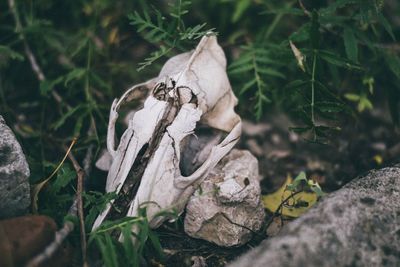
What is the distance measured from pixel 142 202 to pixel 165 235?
36 cm

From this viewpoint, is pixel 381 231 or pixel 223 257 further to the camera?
pixel 223 257

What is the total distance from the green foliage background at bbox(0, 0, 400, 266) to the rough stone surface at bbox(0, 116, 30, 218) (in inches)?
10.1

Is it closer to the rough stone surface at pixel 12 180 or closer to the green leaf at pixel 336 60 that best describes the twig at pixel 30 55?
the rough stone surface at pixel 12 180

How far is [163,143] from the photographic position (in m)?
2.27

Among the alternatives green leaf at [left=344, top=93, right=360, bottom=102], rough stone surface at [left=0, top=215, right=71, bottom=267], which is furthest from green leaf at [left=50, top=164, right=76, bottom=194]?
green leaf at [left=344, top=93, right=360, bottom=102]

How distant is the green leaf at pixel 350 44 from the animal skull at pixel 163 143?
31.6 inches

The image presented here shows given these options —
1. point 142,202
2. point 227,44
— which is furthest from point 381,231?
point 227,44

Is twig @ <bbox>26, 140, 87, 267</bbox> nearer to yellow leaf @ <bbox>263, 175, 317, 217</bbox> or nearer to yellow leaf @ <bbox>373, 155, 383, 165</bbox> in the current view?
yellow leaf @ <bbox>263, 175, 317, 217</bbox>

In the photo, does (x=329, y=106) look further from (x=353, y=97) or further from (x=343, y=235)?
(x=343, y=235)

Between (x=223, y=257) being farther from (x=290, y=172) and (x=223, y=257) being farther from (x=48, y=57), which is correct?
(x=48, y=57)

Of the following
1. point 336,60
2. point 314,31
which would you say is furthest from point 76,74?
point 336,60

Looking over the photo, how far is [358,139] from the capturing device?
3277 millimetres

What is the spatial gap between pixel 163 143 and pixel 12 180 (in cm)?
74

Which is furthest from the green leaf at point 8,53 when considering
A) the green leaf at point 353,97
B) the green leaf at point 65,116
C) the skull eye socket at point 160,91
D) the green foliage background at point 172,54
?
the green leaf at point 353,97
